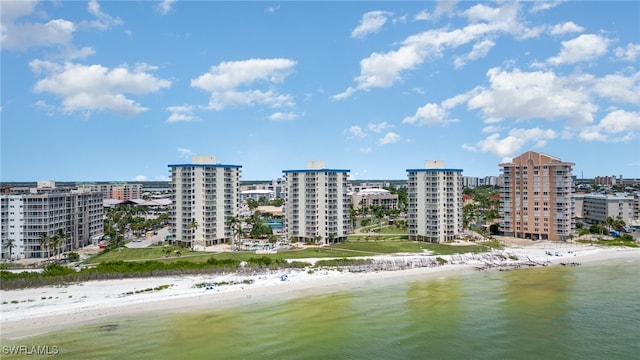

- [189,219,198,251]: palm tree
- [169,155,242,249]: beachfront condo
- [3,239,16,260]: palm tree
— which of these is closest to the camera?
[3,239,16,260]: palm tree

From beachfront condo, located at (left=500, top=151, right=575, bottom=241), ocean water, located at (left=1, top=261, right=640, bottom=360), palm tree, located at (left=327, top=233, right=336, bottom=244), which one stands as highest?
beachfront condo, located at (left=500, top=151, right=575, bottom=241)

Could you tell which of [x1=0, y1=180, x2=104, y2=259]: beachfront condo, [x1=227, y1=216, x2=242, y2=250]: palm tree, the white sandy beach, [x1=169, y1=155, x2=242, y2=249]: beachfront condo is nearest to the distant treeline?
the white sandy beach

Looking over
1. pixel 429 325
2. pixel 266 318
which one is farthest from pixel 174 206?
pixel 429 325

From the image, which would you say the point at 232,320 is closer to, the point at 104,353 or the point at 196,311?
the point at 196,311

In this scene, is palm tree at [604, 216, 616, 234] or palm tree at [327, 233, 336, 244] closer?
palm tree at [327, 233, 336, 244]

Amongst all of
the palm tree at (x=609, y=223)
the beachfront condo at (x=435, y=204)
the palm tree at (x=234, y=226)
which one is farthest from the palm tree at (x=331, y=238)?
the palm tree at (x=609, y=223)

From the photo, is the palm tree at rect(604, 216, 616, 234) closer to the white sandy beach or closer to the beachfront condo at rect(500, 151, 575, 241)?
the beachfront condo at rect(500, 151, 575, 241)

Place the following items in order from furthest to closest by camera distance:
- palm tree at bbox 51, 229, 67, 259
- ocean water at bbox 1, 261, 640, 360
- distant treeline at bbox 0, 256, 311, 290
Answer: palm tree at bbox 51, 229, 67, 259 < distant treeline at bbox 0, 256, 311, 290 < ocean water at bbox 1, 261, 640, 360
